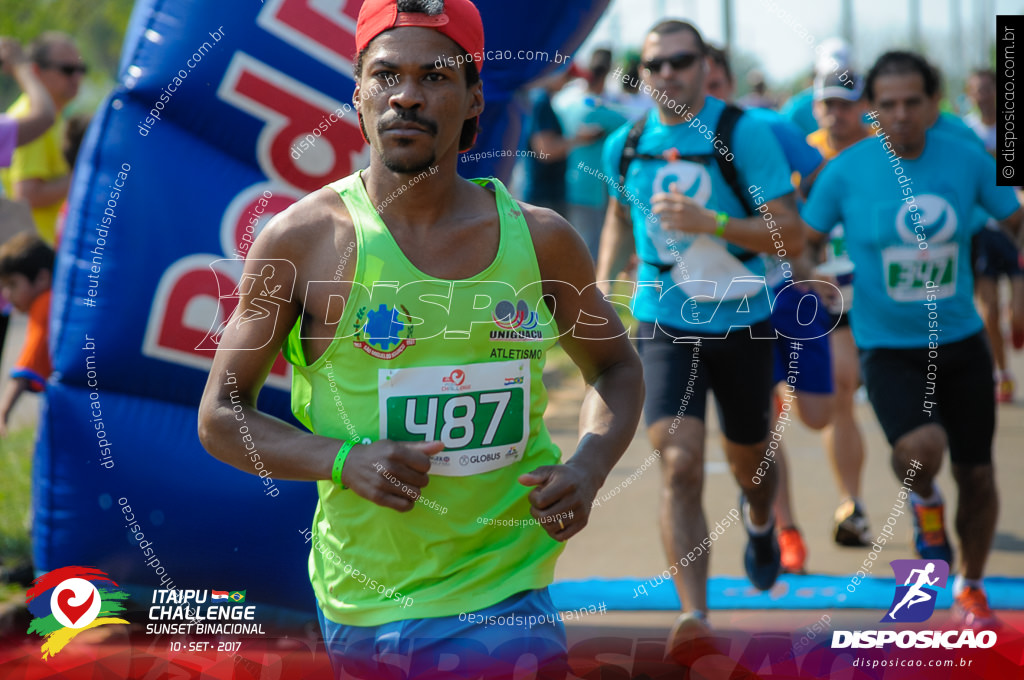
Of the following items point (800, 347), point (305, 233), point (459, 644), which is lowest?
point (459, 644)

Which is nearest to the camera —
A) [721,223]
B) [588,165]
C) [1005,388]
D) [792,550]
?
[721,223]

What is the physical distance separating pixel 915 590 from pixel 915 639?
25 cm

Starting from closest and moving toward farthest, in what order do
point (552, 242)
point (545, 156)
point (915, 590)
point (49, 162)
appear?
point (552, 242) < point (915, 590) < point (49, 162) < point (545, 156)

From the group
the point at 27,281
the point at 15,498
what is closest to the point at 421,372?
the point at 27,281

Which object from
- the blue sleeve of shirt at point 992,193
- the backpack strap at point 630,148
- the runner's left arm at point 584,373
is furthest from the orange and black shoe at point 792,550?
the runner's left arm at point 584,373

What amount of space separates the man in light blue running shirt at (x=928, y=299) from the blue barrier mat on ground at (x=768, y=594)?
28 centimetres

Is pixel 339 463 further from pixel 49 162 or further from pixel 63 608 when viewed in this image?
pixel 49 162

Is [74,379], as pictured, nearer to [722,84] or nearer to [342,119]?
[342,119]

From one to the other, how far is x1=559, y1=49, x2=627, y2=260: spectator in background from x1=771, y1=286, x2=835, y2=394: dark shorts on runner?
168 cm

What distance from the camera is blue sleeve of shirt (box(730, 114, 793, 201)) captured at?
375 centimetres

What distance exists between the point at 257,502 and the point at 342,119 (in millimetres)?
1217

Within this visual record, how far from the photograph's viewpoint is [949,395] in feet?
12.4

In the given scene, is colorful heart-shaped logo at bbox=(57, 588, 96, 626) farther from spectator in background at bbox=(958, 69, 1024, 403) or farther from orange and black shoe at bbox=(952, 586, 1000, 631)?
spectator in background at bbox=(958, 69, 1024, 403)

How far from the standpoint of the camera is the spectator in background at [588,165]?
5977 mm
